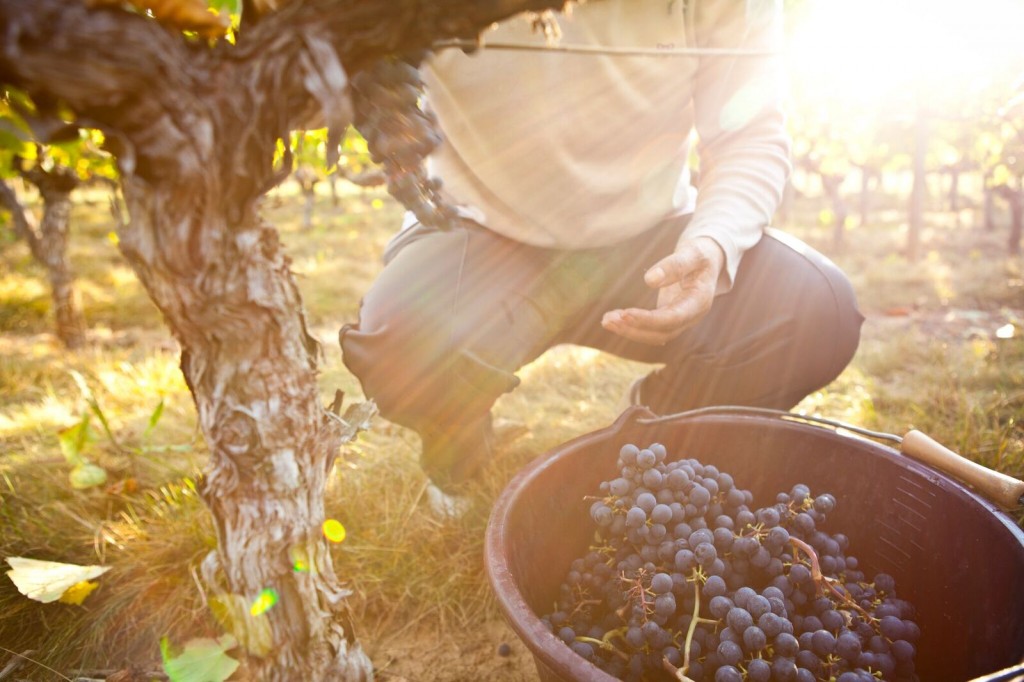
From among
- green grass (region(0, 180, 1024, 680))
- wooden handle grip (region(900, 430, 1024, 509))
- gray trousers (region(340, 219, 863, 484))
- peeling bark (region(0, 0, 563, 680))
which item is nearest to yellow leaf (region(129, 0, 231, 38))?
peeling bark (region(0, 0, 563, 680))

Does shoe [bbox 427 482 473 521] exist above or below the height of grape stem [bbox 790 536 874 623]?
below

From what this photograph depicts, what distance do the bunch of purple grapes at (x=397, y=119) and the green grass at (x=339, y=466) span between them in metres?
0.24

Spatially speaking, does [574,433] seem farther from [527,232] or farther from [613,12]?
[613,12]

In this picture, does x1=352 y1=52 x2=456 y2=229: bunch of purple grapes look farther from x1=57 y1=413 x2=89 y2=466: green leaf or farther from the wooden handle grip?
x1=57 y1=413 x2=89 y2=466: green leaf

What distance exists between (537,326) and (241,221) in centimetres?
114

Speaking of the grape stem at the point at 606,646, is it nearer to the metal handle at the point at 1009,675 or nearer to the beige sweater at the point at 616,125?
the metal handle at the point at 1009,675

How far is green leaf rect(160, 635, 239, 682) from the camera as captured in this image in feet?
3.59

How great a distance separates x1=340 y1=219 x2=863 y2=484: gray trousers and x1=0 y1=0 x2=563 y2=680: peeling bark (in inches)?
26.2

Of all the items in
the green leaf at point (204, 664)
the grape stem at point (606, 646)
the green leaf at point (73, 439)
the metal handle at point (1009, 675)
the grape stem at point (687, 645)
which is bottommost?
the green leaf at point (73, 439)

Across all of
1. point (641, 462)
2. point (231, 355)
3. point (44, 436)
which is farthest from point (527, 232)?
point (44, 436)

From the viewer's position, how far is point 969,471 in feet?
3.75

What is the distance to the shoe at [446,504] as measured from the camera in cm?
185

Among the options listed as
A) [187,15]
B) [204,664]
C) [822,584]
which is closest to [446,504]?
[204,664]

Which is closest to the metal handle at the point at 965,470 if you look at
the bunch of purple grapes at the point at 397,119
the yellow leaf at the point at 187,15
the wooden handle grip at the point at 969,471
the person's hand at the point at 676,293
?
the wooden handle grip at the point at 969,471
